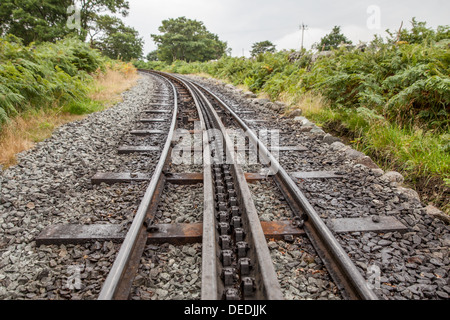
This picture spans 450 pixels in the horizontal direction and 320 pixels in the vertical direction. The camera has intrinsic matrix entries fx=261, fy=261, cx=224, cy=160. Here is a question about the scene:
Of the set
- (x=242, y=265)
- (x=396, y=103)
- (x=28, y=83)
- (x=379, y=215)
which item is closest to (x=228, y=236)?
(x=242, y=265)

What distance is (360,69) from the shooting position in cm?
606

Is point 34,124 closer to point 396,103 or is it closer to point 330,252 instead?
point 330,252

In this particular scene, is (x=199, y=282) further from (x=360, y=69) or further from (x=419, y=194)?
(x=360, y=69)

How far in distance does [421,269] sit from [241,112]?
5613 mm

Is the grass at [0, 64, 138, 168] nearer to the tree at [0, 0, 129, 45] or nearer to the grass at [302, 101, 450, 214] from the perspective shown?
the grass at [302, 101, 450, 214]

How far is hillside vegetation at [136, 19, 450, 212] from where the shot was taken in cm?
335

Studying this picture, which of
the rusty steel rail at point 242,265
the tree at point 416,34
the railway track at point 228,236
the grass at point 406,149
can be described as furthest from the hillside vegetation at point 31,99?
the tree at point 416,34

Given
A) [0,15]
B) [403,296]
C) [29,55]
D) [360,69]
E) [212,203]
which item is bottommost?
[403,296]

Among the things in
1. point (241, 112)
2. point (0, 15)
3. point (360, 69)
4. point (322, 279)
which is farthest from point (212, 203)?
point (0, 15)

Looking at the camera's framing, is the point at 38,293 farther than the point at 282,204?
No

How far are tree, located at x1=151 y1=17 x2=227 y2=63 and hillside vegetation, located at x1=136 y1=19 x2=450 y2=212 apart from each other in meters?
39.0

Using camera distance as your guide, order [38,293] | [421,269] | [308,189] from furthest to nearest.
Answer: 1. [308,189]
2. [421,269]
3. [38,293]

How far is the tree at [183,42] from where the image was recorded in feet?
140

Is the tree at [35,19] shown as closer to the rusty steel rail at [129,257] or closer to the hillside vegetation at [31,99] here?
the hillside vegetation at [31,99]
